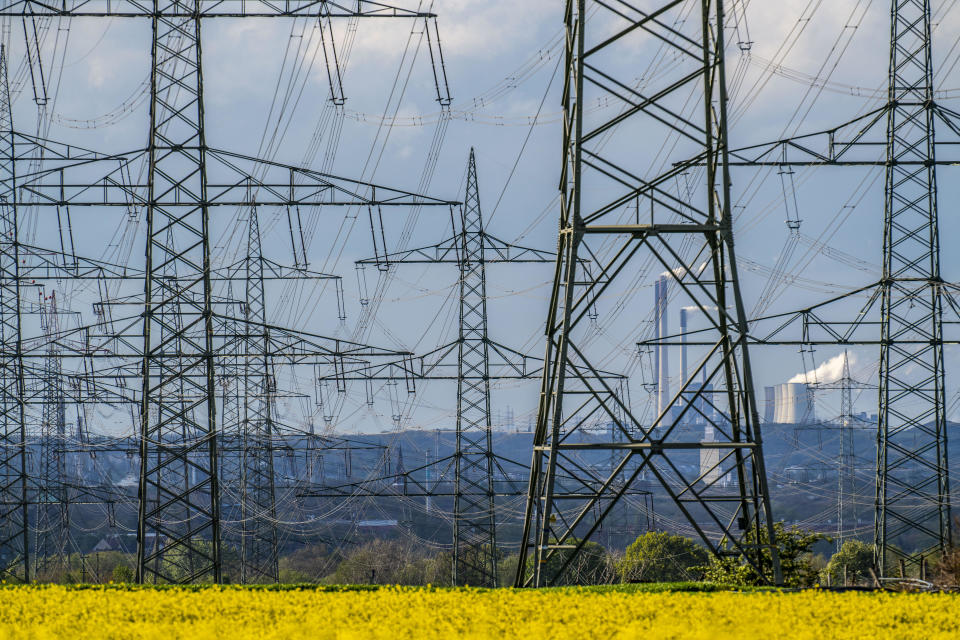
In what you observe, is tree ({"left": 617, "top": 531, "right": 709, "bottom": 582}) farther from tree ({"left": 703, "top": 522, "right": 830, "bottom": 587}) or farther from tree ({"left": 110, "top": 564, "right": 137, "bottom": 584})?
tree ({"left": 703, "top": 522, "right": 830, "bottom": 587})

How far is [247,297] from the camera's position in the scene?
4609cm

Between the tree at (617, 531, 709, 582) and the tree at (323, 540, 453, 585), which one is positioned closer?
the tree at (617, 531, 709, 582)

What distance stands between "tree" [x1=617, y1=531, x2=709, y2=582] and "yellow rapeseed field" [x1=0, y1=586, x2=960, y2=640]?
44680 mm

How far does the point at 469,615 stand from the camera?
42.6 feet

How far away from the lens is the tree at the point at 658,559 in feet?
196

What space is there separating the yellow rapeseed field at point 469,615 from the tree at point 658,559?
44680mm

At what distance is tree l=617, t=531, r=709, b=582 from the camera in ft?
196

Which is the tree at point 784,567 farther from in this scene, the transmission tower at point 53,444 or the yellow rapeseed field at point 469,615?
the transmission tower at point 53,444

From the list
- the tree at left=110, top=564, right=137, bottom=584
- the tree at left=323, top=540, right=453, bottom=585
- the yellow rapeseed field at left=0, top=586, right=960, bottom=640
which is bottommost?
the tree at left=323, top=540, right=453, bottom=585

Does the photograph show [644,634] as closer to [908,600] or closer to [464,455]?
[908,600]

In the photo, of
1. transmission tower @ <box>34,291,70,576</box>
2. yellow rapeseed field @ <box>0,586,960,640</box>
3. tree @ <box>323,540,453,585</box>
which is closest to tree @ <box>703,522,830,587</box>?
yellow rapeseed field @ <box>0,586,960,640</box>

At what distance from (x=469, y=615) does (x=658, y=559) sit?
161ft

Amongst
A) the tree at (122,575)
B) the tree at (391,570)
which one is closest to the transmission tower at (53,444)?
the tree at (122,575)

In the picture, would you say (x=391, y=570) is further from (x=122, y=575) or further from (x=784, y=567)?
(x=784, y=567)
